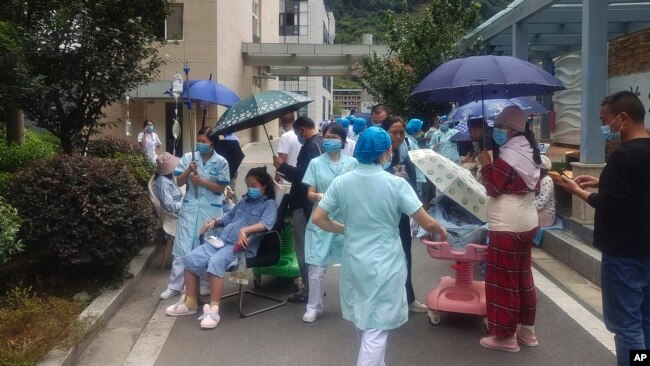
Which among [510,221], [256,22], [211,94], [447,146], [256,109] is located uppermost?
[256,22]

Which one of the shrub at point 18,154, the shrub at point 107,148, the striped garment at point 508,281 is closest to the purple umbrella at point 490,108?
the striped garment at point 508,281

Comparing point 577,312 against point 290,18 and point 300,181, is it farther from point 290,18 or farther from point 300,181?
point 290,18

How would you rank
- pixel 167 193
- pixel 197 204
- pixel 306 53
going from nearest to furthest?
pixel 197 204
pixel 167 193
pixel 306 53

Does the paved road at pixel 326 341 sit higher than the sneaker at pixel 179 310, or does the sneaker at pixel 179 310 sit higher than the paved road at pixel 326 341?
the sneaker at pixel 179 310

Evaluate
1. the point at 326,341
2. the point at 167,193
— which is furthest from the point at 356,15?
the point at 326,341

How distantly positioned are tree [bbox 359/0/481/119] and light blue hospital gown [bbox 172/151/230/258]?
8.86 metres

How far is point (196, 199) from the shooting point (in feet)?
21.6

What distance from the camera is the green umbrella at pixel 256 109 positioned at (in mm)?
5957

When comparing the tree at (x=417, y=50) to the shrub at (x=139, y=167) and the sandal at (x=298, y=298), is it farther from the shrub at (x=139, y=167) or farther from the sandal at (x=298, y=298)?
the sandal at (x=298, y=298)

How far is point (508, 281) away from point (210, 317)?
2533mm

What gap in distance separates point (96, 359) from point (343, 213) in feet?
7.57

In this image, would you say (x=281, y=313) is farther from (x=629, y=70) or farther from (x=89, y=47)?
(x=629, y=70)

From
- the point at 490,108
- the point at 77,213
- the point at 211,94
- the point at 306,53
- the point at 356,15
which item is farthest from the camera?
the point at 356,15

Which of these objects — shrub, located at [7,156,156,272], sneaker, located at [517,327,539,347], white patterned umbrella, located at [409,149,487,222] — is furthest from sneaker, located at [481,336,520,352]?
shrub, located at [7,156,156,272]
